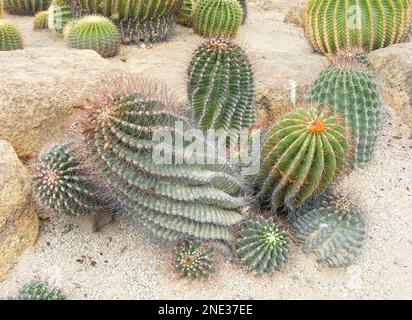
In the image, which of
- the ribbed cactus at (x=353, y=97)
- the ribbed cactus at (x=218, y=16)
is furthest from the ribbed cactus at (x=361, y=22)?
the ribbed cactus at (x=353, y=97)

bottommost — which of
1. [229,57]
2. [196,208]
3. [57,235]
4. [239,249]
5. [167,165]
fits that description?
[57,235]

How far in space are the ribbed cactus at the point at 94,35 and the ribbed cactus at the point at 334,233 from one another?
3296mm

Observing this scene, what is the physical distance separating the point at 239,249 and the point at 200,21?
3.99 metres

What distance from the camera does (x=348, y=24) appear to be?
17.5ft

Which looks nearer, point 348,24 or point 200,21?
point 348,24

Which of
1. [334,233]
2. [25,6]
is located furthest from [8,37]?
Answer: [334,233]

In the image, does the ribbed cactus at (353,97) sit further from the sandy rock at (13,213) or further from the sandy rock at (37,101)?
the sandy rock at (13,213)

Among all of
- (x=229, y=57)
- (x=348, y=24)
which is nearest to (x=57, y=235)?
(x=229, y=57)

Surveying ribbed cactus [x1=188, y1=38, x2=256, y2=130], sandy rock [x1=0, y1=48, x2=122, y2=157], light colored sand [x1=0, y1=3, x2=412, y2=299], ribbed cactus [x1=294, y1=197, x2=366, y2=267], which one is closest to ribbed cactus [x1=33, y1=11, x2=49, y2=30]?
sandy rock [x1=0, y1=48, x2=122, y2=157]

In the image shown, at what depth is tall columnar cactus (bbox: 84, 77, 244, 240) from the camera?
2.86 metres

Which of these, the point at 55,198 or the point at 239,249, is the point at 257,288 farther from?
the point at 55,198

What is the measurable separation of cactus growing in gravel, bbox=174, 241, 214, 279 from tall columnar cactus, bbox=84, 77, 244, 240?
88mm

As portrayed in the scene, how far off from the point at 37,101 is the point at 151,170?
1657 millimetres

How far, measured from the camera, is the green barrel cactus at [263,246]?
3.27 m
